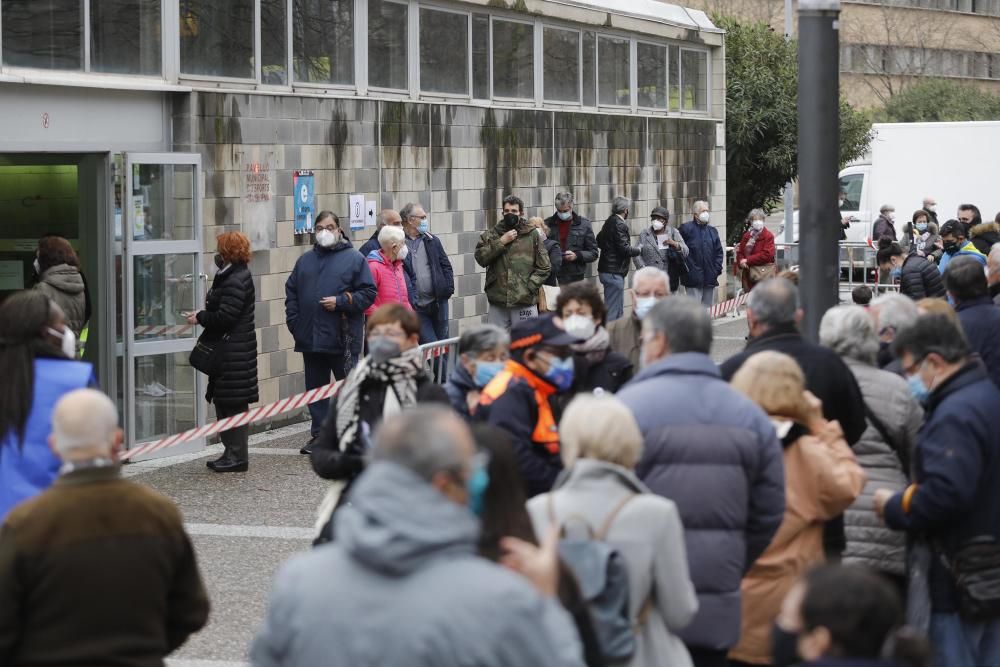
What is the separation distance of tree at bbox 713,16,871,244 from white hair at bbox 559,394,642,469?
24802mm

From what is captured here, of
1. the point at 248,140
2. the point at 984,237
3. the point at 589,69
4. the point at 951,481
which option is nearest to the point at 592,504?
the point at 951,481

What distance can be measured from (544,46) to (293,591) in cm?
1765

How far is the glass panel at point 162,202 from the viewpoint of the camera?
1227cm

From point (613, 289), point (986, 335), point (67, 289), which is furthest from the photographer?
point (613, 289)

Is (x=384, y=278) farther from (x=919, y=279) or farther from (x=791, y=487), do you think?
(x=791, y=487)

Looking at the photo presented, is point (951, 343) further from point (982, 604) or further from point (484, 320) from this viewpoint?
point (484, 320)

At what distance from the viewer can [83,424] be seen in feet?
14.0

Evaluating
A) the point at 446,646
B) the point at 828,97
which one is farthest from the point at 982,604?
the point at 446,646

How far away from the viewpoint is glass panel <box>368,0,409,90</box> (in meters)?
16.0

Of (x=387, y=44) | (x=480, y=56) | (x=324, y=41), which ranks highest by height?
(x=480, y=56)

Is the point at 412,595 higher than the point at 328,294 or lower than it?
lower

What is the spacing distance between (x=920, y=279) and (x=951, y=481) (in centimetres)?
802

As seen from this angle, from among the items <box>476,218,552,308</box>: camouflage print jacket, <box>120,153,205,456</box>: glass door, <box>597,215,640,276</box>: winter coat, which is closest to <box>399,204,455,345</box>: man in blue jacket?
<box>476,218,552,308</box>: camouflage print jacket

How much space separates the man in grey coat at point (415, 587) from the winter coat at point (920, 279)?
10.5 m
